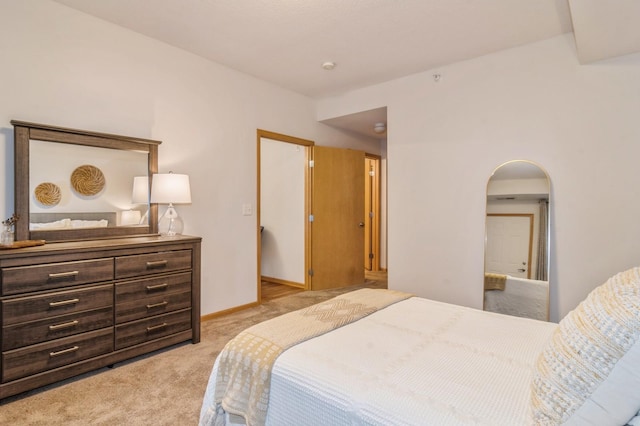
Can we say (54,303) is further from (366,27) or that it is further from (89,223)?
(366,27)

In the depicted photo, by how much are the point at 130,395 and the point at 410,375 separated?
1.76m

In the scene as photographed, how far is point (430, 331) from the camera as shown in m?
1.60

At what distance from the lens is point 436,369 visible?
123 centimetres

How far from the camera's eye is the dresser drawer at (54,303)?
1.92 meters

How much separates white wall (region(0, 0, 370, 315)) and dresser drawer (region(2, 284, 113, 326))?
0.68 m

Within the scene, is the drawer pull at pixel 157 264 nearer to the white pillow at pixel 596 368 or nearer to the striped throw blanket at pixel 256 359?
the striped throw blanket at pixel 256 359

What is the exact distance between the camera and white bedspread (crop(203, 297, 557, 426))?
1.00 m

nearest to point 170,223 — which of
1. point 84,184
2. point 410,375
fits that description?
point 84,184

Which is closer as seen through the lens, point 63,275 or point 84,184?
point 63,275

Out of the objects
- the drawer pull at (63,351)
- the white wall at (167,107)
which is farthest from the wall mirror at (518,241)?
the drawer pull at (63,351)

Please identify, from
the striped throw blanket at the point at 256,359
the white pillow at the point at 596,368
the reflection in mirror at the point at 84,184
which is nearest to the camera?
the white pillow at the point at 596,368

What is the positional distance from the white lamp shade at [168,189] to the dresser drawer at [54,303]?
0.80 meters

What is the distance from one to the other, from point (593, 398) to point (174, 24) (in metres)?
3.27

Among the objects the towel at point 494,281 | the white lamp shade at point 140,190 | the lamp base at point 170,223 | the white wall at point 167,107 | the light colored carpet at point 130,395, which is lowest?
the light colored carpet at point 130,395
